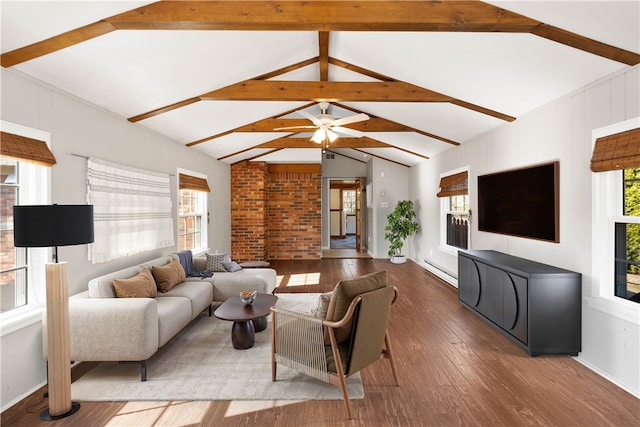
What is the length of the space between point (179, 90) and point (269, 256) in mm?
5689

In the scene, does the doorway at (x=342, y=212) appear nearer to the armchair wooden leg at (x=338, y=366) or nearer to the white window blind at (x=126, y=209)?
the white window blind at (x=126, y=209)

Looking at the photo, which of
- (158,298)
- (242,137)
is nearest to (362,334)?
(158,298)

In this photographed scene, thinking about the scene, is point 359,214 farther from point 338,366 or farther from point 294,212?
point 338,366

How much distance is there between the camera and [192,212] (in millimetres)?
6141

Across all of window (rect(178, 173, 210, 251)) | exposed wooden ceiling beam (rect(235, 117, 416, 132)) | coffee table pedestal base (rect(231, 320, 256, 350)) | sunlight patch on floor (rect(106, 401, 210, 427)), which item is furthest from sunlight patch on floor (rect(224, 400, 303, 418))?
exposed wooden ceiling beam (rect(235, 117, 416, 132))

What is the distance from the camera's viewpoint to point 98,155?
3443 millimetres

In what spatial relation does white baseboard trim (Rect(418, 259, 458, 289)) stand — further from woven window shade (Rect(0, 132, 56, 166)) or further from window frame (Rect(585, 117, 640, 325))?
woven window shade (Rect(0, 132, 56, 166))

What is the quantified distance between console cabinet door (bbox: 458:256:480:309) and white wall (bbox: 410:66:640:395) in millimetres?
497

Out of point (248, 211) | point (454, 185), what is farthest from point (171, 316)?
point (248, 211)

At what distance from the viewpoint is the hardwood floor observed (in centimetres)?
218

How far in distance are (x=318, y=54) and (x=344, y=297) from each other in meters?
2.93

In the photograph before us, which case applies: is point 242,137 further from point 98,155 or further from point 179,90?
point 98,155

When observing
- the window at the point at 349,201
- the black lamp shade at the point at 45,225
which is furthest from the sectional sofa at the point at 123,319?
the window at the point at 349,201

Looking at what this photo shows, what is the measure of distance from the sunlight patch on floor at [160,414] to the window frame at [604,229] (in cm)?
317
